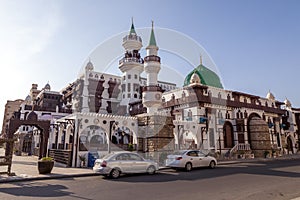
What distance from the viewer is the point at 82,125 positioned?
17.3m

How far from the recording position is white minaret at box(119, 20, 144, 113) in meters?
44.7

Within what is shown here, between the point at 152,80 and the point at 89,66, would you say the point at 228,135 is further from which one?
the point at 89,66

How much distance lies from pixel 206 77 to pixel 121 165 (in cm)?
2354

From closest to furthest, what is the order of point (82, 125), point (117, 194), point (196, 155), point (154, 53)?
1. point (117, 194)
2. point (196, 155)
3. point (82, 125)
4. point (154, 53)

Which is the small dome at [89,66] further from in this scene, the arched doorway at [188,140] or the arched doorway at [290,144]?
the arched doorway at [290,144]

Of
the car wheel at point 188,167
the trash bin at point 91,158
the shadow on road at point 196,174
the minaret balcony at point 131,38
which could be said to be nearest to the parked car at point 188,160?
the car wheel at point 188,167

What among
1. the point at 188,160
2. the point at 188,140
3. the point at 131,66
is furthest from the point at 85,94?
the point at 188,160

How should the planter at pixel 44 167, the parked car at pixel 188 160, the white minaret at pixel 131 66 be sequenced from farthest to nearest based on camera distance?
the white minaret at pixel 131 66 → the parked car at pixel 188 160 → the planter at pixel 44 167

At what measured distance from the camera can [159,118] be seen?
1981 cm

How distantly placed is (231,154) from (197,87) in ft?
29.7

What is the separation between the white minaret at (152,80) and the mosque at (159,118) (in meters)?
0.10

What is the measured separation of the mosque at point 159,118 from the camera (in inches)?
758

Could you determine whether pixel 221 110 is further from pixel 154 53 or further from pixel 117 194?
pixel 117 194

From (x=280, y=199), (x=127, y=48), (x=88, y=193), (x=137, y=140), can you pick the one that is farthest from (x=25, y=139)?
(x=280, y=199)
